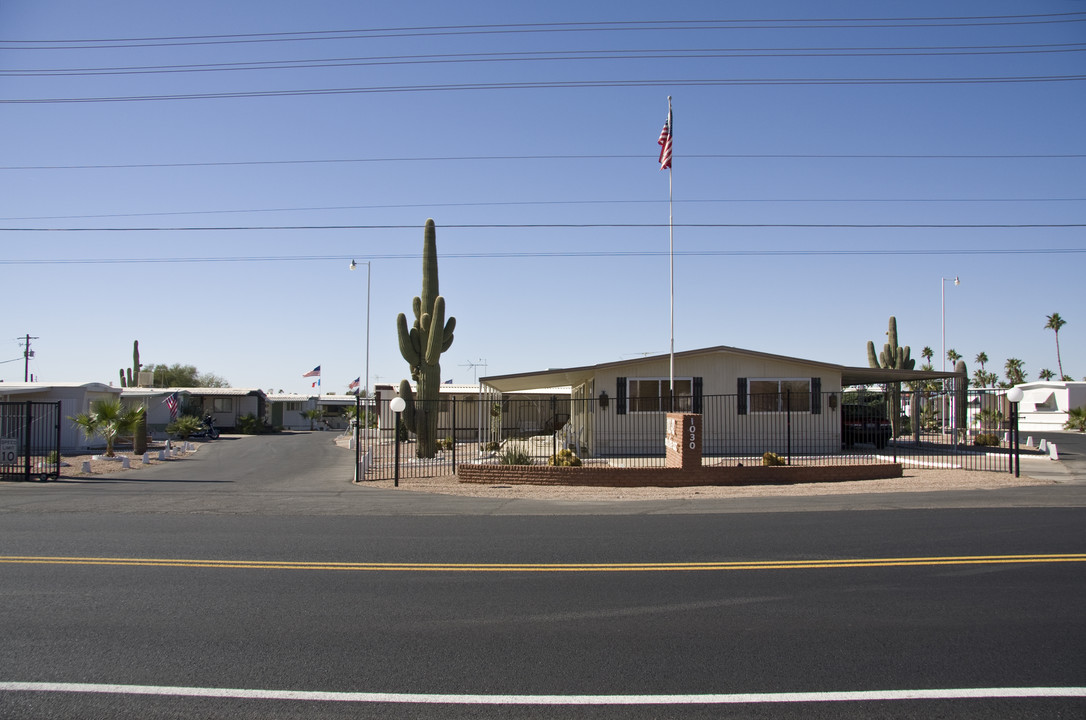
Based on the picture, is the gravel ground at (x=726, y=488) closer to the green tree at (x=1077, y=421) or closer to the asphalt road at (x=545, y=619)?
the asphalt road at (x=545, y=619)

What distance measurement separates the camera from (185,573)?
26.7 feet

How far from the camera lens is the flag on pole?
44.5m

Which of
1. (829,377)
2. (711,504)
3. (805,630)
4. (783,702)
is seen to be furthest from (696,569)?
(829,377)

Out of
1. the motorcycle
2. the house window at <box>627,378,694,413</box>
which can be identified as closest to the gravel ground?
the house window at <box>627,378,694,413</box>

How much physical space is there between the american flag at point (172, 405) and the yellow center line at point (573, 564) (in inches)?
1518

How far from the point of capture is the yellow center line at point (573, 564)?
838cm

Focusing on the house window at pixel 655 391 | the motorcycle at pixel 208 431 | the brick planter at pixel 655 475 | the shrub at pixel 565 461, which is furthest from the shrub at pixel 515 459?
the motorcycle at pixel 208 431

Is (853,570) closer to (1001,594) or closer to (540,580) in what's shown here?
(1001,594)

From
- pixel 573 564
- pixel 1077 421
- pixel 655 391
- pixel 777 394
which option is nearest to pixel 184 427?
pixel 655 391

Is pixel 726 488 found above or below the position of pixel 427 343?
below

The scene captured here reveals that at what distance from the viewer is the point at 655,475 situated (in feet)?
60.1

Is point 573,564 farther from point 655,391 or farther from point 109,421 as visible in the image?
point 109,421

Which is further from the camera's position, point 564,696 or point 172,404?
point 172,404

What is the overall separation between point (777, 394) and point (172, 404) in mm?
34383
